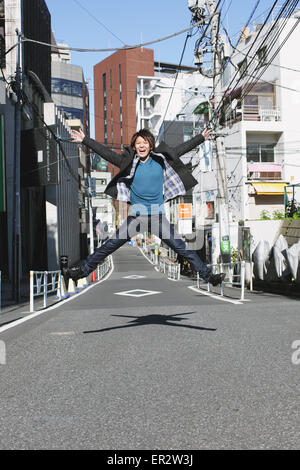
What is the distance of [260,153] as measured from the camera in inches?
1528

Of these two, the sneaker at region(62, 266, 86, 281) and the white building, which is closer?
the sneaker at region(62, 266, 86, 281)

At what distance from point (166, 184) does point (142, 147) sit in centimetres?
57

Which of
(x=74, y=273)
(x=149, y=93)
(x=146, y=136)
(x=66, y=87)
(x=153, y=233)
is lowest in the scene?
(x=74, y=273)

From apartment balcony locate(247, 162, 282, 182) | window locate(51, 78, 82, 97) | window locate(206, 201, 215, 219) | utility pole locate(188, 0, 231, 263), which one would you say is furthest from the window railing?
window locate(51, 78, 82, 97)

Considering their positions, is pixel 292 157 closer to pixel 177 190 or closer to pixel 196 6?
pixel 196 6

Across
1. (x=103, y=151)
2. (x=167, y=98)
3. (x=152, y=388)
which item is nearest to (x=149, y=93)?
(x=167, y=98)

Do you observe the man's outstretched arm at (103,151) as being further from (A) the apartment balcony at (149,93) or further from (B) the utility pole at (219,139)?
(A) the apartment balcony at (149,93)

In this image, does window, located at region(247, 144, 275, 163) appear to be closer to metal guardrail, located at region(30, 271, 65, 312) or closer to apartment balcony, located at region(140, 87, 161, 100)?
metal guardrail, located at region(30, 271, 65, 312)

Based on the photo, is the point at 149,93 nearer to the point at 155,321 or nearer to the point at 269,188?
the point at 269,188

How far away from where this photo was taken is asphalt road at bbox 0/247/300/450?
9.68ft

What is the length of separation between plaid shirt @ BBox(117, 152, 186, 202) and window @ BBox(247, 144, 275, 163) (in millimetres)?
33897

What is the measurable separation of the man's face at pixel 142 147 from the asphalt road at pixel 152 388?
94.2 inches

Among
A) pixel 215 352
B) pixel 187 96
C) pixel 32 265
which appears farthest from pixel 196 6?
pixel 187 96
